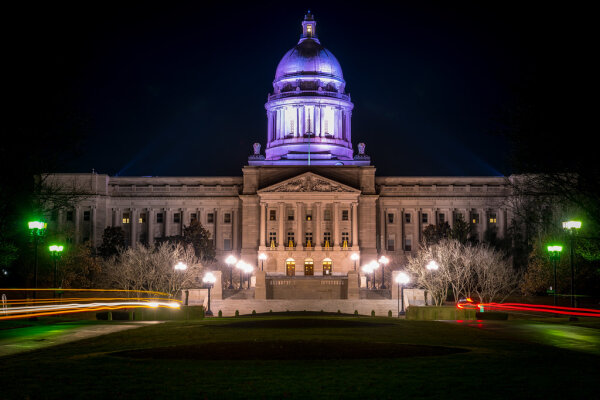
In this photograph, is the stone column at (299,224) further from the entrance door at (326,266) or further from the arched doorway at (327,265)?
the entrance door at (326,266)

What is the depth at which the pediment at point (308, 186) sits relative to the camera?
102 metres

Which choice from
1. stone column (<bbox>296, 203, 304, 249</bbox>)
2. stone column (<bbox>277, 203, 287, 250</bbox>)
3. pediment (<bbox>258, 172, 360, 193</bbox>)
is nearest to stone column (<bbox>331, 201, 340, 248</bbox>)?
pediment (<bbox>258, 172, 360, 193</bbox>)

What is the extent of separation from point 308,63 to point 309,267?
38.6 meters

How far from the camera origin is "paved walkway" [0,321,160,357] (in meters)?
20.6

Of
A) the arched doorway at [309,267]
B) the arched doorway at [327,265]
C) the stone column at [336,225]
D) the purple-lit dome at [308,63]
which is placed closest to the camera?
the arched doorway at [327,265]

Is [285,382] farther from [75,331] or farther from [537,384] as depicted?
[75,331]

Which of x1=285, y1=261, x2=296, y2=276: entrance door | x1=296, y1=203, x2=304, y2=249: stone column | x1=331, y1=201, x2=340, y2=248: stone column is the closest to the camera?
x1=285, y1=261, x2=296, y2=276: entrance door

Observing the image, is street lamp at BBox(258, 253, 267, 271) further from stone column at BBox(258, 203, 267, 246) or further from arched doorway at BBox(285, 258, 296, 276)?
stone column at BBox(258, 203, 267, 246)

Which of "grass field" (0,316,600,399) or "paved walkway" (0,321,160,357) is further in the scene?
"paved walkway" (0,321,160,357)

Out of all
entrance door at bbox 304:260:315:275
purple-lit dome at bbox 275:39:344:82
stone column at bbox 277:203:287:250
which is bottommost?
entrance door at bbox 304:260:315:275

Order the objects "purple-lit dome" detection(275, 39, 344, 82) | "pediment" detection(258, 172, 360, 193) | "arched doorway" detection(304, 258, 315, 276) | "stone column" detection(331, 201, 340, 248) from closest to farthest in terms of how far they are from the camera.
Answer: "arched doorway" detection(304, 258, 315, 276), "stone column" detection(331, 201, 340, 248), "pediment" detection(258, 172, 360, 193), "purple-lit dome" detection(275, 39, 344, 82)

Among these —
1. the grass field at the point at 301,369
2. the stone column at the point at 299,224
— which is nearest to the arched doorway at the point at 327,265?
the stone column at the point at 299,224

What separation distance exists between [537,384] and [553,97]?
18211 mm

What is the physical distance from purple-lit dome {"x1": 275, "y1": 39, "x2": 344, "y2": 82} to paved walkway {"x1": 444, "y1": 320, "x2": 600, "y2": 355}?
315 ft
